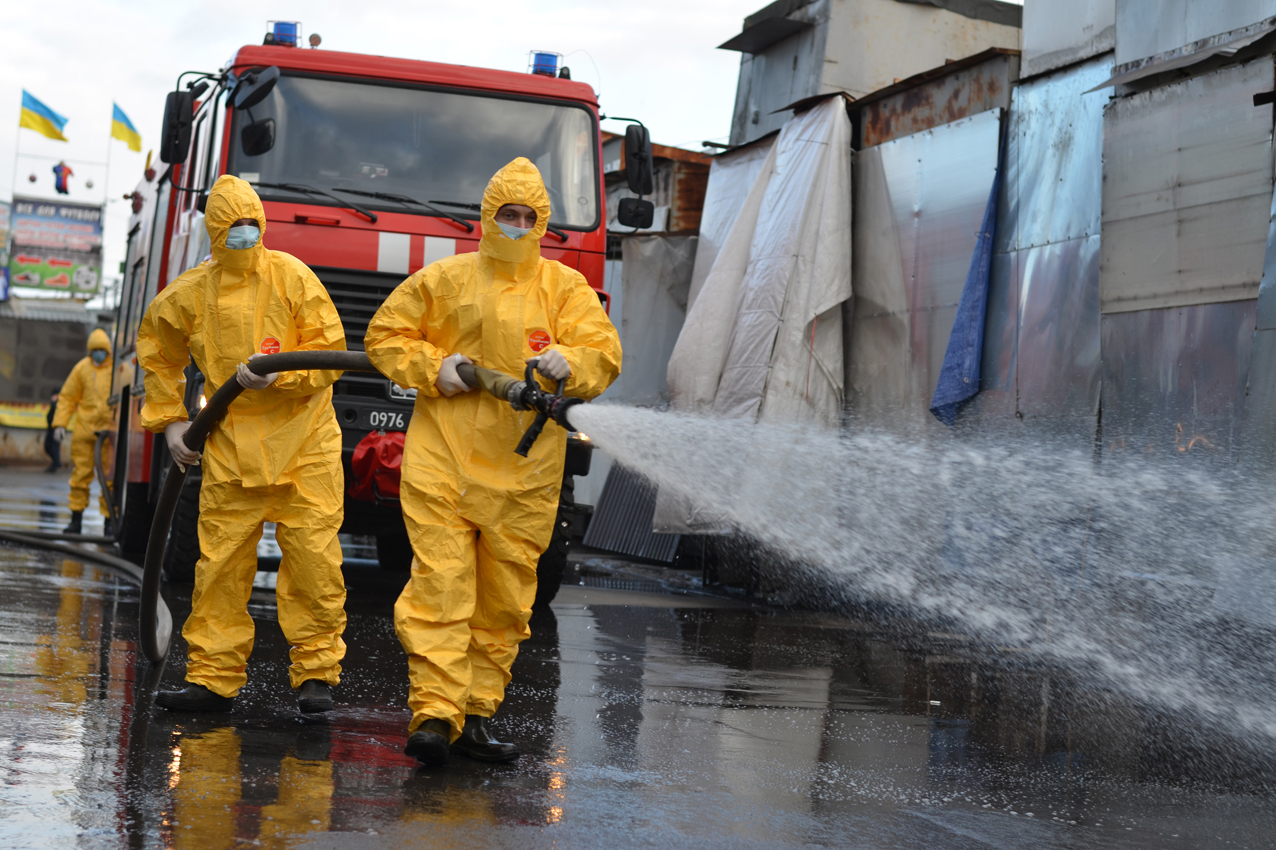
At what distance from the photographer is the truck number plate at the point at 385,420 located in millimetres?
7957

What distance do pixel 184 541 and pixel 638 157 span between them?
12.3 ft

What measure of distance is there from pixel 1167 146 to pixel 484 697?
5649mm

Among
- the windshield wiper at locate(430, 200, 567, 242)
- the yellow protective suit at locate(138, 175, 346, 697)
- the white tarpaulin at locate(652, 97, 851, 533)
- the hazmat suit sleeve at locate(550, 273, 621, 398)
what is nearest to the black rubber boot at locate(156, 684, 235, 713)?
the yellow protective suit at locate(138, 175, 346, 697)

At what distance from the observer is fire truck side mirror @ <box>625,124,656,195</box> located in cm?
902

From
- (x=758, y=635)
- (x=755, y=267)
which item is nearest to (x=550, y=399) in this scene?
(x=758, y=635)

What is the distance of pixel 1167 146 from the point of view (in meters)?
8.09

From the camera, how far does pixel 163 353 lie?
5.41 metres

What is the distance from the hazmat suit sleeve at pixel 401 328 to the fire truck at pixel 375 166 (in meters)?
3.29

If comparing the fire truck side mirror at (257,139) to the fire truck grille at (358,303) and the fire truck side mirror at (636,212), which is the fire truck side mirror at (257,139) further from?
the fire truck side mirror at (636,212)

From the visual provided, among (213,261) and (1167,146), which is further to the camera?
(1167,146)

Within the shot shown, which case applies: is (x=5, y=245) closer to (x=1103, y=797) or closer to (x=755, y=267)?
(x=755, y=267)

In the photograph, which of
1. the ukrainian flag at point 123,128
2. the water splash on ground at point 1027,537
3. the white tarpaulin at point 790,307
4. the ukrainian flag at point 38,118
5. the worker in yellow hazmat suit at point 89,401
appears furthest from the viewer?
the ukrainian flag at point 38,118

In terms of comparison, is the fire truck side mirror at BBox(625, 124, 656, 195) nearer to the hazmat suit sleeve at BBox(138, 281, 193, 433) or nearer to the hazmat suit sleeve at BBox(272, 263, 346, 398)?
the hazmat suit sleeve at BBox(272, 263, 346, 398)

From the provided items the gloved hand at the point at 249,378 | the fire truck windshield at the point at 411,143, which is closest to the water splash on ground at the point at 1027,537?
the gloved hand at the point at 249,378
